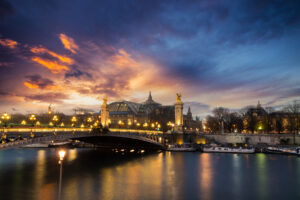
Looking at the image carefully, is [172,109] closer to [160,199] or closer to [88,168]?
[88,168]

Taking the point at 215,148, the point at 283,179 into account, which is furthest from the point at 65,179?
the point at 215,148

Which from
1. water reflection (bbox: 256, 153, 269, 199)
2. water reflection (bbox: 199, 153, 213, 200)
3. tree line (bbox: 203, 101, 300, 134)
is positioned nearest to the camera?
water reflection (bbox: 199, 153, 213, 200)

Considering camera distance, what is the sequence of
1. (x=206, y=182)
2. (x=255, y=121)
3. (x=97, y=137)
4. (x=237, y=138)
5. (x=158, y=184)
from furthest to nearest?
1. (x=255, y=121)
2. (x=237, y=138)
3. (x=97, y=137)
4. (x=206, y=182)
5. (x=158, y=184)

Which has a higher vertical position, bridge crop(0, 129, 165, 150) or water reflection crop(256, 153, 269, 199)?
bridge crop(0, 129, 165, 150)

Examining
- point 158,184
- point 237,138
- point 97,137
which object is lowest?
point 158,184

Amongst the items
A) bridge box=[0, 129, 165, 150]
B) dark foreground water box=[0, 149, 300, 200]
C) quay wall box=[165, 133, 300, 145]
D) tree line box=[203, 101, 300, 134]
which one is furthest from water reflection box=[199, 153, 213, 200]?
tree line box=[203, 101, 300, 134]

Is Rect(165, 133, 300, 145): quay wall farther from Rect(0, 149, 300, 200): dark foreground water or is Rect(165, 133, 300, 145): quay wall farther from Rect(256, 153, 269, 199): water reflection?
Rect(256, 153, 269, 199): water reflection

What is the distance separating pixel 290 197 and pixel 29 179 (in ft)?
90.3

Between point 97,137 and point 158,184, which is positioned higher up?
point 97,137

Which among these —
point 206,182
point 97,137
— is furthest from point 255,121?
point 206,182

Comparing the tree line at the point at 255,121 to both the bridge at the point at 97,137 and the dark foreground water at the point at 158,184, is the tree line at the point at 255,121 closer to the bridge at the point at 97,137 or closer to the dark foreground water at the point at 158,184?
the bridge at the point at 97,137

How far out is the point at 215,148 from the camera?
6006 centimetres

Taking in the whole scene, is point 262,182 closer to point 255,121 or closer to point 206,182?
point 206,182

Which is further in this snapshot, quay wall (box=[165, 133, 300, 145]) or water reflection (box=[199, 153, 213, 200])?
quay wall (box=[165, 133, 300, 145])
